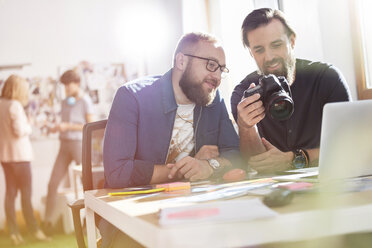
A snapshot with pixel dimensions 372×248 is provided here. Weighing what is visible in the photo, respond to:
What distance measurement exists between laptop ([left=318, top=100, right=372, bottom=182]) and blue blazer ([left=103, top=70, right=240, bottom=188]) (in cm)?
65

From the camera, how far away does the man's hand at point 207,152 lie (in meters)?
1.67

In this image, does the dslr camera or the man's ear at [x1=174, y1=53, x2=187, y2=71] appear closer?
the dslr camera

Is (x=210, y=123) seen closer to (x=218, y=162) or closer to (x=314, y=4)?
(x=218, y=162)

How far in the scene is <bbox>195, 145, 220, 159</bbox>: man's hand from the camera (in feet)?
5.49

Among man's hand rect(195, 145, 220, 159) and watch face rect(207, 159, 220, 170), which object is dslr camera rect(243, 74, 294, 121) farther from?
man's hand rect(195, 145, 220, 159)

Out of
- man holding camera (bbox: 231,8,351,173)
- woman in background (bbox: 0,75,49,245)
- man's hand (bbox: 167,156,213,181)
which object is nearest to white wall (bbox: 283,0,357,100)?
man holding camera (bbox: 231,8,351,173)

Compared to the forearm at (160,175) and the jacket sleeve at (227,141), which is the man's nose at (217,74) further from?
the forearm at (160,175)

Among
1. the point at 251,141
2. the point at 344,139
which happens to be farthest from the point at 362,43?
the point at 344,139

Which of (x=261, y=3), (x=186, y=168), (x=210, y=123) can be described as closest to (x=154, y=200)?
(x=186, y=168)

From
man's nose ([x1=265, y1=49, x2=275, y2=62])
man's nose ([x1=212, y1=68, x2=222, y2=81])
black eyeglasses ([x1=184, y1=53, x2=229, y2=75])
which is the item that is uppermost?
man's nose ([x1=265, y1=49, x2=275, y2=62])

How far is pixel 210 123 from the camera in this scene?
182 centimetres

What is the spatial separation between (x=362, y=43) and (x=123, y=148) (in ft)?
5.45

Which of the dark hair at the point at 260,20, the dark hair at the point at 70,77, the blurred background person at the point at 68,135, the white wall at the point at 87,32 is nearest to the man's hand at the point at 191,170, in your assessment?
the dark hair at the point at 260,20

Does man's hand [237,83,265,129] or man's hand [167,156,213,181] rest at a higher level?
man's hand [237,83,265,129]
